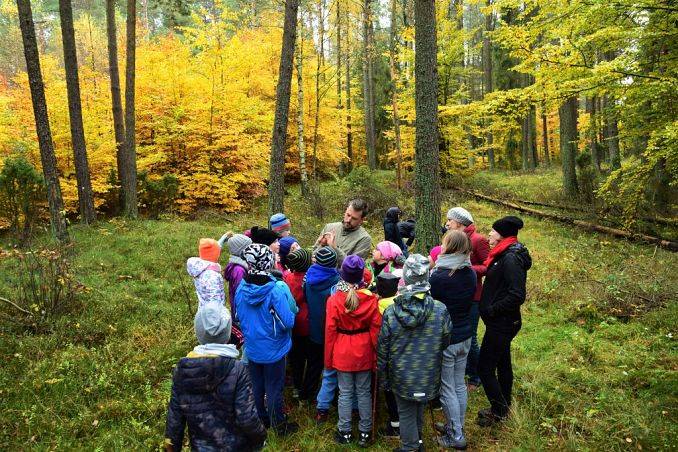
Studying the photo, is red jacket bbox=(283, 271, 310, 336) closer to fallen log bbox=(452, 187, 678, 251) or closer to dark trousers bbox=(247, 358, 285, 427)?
dark trousers bbox=(247, 358, 285, 427)

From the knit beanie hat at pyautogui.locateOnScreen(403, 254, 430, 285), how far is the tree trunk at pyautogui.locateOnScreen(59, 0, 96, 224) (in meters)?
11.5

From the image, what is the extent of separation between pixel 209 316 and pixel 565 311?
663 cm

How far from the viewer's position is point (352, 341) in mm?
4016

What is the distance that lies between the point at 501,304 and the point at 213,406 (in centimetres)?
276

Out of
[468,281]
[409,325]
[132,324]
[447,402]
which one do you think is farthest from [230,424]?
[132,324]

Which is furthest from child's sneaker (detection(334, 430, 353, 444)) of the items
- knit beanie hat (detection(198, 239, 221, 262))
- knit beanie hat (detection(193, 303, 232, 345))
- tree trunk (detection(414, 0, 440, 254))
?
tree trunk (detection(414, 0, 440, 254))

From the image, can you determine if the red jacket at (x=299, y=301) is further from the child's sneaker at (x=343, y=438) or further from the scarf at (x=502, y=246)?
the scarf at (x=502, y=246)

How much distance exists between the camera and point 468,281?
4.09 metres

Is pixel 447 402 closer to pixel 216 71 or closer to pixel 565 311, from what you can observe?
pixel 565 311

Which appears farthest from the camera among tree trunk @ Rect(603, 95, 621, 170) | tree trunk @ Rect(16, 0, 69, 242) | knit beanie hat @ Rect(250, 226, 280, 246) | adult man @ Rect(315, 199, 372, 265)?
tree trunk @ Rect(603, 95, 621, 170)

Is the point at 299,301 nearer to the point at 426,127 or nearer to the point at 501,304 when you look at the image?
the point at 501,304

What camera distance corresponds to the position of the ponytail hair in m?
3.83

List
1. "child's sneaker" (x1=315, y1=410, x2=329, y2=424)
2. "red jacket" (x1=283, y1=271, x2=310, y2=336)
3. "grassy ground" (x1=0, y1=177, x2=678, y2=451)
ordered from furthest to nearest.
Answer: "red jacket" (x1=283, y1=271, x2=310, y2=336) < "child's sneaker" (x1=315, y1=410, x2=329, y2=424) < "grassy ground" (x1=0, y1=177, x2=678, y2=451)

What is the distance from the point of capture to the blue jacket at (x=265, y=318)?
13.2 ft
